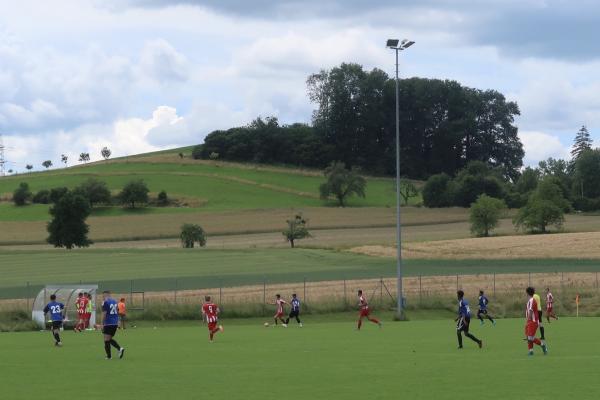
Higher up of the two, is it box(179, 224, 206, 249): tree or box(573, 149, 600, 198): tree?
box(573, 149, 600, 198): tree

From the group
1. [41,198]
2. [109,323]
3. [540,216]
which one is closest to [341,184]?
[540,216]

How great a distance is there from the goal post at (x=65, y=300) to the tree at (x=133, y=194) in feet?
277

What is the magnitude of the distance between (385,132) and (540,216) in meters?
64.8

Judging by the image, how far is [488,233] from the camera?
349ft

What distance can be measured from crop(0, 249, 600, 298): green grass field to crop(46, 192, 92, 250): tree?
12.2m

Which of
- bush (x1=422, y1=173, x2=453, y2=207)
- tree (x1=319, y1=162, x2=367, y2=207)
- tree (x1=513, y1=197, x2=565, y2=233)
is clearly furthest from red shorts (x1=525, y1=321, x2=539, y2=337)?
bush (x1=422, y1=173, x2=453, y2=207)

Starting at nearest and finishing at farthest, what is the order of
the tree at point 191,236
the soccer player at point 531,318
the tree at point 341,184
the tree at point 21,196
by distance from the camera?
the soccer player at point 531,318, the tree at point 191,236, the tree at point 341,184, the tree at point 21,196

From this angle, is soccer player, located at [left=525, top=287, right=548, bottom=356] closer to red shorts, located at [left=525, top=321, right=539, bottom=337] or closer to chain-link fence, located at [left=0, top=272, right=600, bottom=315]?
red shorts, located at [left=525, top=321, right=539, bottom=337]

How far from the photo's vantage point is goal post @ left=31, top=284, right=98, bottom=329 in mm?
46375

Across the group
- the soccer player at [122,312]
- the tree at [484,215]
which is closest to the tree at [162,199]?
the tree at [484,215]

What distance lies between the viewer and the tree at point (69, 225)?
105 m

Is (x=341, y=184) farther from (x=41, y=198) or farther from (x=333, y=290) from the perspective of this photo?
(x=333, y=290)

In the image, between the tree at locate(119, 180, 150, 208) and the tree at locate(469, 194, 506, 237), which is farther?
the tree at locate(119, 180, 150, 208)

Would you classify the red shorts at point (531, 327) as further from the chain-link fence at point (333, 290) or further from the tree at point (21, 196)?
the tree at point (21, 196)
